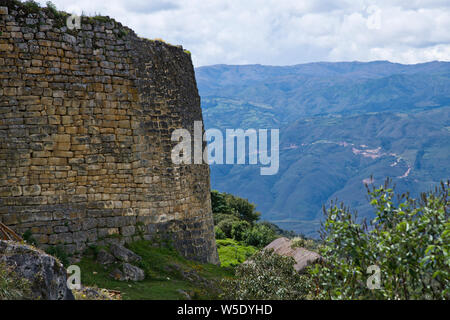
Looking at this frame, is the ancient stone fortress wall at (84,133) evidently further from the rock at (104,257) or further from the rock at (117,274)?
the rock at (117,274)

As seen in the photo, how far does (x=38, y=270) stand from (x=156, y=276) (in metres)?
4.98

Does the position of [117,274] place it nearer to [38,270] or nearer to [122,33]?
[38,270]

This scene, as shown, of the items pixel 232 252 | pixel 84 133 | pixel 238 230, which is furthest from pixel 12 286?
pixel 238 230

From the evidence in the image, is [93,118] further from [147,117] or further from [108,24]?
[108,24]

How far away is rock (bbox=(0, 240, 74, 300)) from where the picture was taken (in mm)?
8742

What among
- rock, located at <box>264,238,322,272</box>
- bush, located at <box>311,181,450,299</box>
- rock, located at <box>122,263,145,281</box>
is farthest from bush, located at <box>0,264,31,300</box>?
rock, located at <box>264,238,322,272</box>

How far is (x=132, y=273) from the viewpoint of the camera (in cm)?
1305

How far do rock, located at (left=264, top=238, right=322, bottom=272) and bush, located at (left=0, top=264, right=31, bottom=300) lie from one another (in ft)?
26.1

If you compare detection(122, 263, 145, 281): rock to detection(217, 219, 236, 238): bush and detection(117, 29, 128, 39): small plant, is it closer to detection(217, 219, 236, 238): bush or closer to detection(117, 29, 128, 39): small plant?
detection(117, 29, 128, 39): small plant

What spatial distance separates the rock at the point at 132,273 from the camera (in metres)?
13.0

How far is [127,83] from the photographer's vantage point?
1449cm

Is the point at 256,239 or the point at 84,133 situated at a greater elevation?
the point at 84,133
